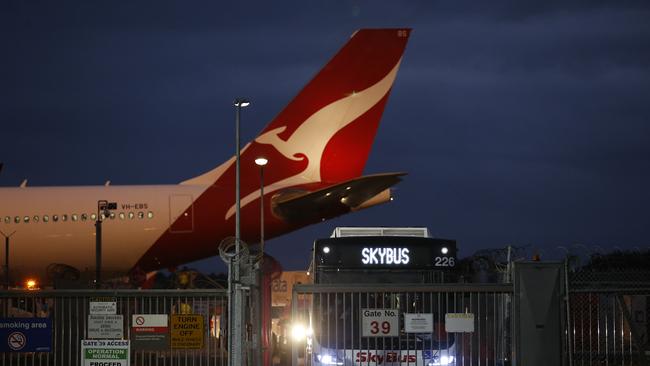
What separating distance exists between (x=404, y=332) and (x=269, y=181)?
2043 centimetres

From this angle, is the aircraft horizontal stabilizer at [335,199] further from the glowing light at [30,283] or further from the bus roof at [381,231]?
the glowing light at [30,283]

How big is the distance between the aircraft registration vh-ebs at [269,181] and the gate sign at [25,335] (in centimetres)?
1916

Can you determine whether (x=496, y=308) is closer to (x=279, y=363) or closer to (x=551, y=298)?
(x=551, y=298)

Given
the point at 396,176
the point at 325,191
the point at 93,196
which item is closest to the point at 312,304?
the point at 396,176

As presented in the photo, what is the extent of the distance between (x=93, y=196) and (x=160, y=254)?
2719 mm

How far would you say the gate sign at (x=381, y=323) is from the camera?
41.2 feet

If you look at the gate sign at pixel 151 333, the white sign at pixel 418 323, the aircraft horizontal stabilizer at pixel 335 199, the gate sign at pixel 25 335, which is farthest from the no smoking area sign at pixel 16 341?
the aircraft horizontal stabilizer at pixel 335 199

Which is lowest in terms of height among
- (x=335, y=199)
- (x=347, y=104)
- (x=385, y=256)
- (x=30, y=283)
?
(x=30, y=283)

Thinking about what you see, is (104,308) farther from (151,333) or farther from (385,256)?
(385,256)

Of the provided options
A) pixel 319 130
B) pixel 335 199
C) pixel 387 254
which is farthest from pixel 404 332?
pixel 319 130

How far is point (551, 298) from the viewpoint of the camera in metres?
12.8

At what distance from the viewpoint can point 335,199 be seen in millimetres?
28625

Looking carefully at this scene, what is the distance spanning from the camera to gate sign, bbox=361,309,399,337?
12.6 meters

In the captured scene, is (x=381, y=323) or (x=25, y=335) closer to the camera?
(x=381, y=323)
